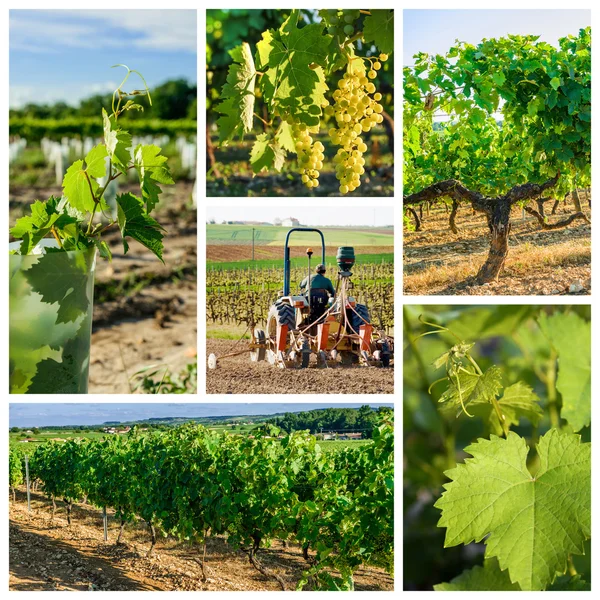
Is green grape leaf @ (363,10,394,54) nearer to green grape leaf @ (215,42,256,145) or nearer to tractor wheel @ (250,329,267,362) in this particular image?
green grape leaf @ (215,42,256,145)

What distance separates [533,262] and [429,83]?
519 millimetres

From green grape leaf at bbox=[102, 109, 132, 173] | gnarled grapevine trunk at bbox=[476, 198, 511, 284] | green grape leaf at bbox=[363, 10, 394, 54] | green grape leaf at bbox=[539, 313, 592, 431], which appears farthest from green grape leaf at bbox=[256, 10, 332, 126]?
green grape leaf at bbox=[539, 313, 592, 431]

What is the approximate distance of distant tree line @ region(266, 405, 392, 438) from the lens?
1.66 meters

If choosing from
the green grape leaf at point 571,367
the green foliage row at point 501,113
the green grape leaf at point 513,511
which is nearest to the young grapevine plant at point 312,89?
the green foliage row at point 501,113

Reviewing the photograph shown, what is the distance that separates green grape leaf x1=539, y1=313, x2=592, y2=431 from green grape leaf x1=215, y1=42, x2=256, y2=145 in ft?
2.66

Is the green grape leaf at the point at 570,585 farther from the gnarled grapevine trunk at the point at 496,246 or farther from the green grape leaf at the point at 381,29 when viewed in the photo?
the green grape leaf at the point at 381,29

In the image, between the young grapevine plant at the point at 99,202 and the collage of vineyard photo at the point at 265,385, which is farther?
the collage of vineyard photo at the point at 265,385

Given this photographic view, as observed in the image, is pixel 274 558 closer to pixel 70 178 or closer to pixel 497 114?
pixel 70 178

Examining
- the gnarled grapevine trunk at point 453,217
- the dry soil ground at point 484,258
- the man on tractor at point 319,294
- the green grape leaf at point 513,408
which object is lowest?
the green grape leaf at point 513,408

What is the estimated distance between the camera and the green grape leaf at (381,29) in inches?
62.7

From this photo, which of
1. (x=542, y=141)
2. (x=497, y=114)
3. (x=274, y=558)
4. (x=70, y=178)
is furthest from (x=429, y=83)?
(x=274, y=558)

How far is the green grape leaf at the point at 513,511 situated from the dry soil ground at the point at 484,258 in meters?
0.39

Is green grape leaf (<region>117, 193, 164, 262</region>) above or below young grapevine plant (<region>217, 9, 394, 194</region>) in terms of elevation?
below

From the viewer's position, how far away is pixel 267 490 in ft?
5.65
